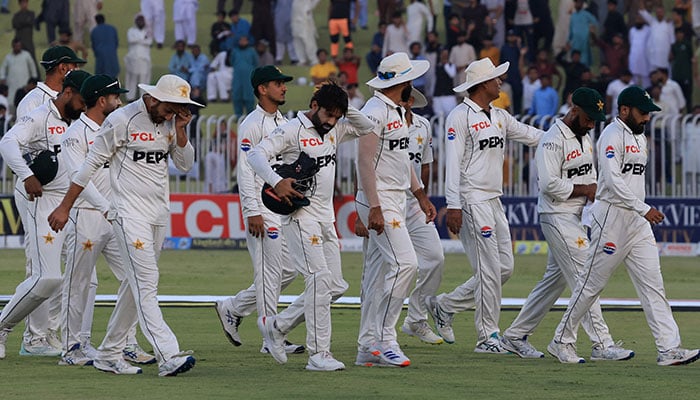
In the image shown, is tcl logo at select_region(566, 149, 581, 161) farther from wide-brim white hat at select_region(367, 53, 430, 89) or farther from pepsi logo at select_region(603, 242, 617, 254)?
wide-brim white hat at select_region(367, 53, 430, 89)

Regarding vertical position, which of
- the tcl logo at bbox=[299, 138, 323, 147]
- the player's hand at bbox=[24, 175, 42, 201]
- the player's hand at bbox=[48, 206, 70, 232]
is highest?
the tcl logo at bbox=[299, 138, 323, 147]

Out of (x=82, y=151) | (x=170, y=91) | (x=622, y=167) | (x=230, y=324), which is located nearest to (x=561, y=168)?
(x=622, y=167)

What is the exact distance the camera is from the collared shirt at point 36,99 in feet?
40.0

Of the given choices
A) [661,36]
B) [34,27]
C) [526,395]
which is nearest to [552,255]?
[526,395]

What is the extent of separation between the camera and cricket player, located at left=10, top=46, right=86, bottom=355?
12117mm

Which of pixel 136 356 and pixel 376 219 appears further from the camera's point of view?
pixel 136 356

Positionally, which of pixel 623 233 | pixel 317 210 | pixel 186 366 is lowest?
pixel 186 366

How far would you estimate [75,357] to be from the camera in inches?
454

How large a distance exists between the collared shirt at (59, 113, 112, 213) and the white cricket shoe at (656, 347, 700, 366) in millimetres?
4391

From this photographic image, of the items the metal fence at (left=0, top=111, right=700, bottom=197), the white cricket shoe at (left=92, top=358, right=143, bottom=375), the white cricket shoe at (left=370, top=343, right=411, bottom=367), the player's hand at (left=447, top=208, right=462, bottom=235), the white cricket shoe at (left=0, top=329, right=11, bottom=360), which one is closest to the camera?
the white cricket shoe at (left=92, top=358, right=143, bottom=375)

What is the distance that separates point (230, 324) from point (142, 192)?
7.75ft

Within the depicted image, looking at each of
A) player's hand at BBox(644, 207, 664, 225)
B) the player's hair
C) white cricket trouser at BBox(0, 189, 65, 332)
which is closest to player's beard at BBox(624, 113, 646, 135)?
player's hand at BBox(644, 207, 664, 225)

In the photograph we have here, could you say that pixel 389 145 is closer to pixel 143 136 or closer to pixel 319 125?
pixel 319 125

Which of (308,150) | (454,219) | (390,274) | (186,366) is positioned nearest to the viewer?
(186,366)
